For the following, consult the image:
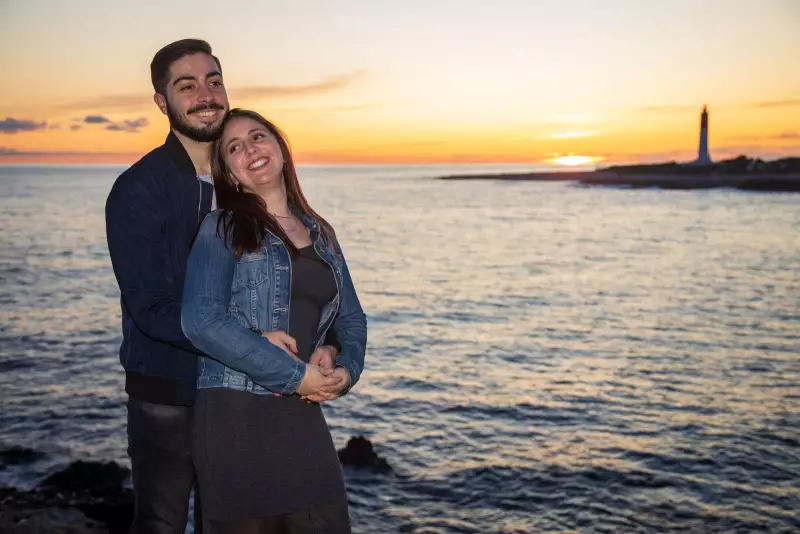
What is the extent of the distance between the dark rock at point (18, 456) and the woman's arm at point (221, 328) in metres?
9.09

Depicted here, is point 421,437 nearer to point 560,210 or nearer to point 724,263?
point 724,263

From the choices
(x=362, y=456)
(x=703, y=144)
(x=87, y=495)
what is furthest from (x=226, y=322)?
(x=703, y=144)

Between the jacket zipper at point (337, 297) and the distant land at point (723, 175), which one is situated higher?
the distant land at point (723, 175)

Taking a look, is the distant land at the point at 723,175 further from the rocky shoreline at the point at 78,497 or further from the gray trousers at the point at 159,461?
the gray trousers at the point at 159,461

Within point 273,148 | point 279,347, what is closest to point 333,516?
point 279,347

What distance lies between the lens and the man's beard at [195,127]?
3391 mm

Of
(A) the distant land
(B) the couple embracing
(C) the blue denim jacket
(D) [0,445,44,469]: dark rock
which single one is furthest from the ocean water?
(A) the distant land

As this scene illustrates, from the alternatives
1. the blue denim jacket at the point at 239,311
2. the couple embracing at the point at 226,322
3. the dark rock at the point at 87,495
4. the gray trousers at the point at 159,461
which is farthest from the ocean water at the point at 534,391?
the blue denim jacket at the point at 239,311

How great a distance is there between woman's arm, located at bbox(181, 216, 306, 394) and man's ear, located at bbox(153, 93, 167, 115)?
1129 mm

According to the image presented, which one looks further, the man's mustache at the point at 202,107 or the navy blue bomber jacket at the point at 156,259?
the man's mustache at the point at 202,107

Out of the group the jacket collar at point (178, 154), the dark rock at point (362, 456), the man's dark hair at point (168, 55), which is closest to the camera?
the jacket collar at point (178, 154)

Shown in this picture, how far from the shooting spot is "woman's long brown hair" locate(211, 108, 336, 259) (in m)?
2.69

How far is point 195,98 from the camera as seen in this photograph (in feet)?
11.1

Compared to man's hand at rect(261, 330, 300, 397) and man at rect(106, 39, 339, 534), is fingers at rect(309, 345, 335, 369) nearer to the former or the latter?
man at rect(106, 39, 339, 534)
